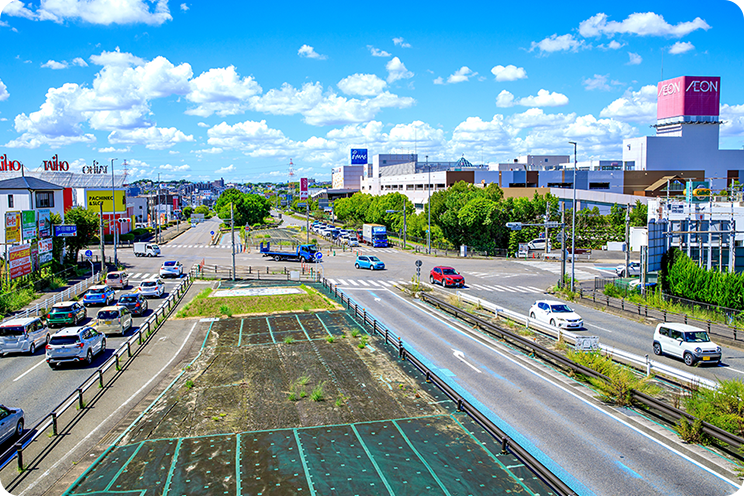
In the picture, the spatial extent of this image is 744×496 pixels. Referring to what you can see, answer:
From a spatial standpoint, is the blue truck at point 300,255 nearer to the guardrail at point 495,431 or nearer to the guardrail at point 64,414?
the guardrail at point 64,414

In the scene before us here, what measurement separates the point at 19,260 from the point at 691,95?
11935 cm

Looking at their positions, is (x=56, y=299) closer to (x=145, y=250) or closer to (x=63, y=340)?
(x=63, y=340)

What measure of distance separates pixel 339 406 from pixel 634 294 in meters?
29.9

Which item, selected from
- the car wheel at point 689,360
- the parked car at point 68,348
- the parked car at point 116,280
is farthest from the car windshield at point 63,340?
the car wheel at point 689,360

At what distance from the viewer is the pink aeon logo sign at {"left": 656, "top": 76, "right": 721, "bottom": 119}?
106938 millimetres

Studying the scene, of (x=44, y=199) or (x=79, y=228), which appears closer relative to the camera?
(x=79, y=228)

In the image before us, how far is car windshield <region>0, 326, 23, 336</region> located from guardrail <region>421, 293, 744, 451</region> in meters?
23.1

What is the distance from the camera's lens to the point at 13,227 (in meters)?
43.6

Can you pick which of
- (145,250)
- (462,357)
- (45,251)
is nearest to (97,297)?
(45,251)

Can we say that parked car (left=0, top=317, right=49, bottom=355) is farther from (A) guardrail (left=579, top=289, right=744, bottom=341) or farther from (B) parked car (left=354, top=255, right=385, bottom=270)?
(B) parked car (left=354, top=255, right=385, bottom=270)

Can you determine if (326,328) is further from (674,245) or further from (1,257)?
(1,257)

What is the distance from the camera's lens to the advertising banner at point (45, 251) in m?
46.7

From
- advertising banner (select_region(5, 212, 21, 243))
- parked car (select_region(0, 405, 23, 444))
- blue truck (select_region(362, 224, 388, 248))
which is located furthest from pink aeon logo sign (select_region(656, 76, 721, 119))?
parked car (select_region(0, 405, 23, 444))

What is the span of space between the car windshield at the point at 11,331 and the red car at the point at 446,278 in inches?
1252
